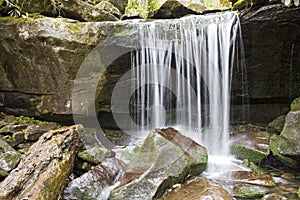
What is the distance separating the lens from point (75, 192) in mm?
2900

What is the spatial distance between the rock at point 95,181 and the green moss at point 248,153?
2.03 metres

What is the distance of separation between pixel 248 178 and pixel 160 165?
132 centimetres

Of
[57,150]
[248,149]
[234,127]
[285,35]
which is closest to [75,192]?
[57,150]

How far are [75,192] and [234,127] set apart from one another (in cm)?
371

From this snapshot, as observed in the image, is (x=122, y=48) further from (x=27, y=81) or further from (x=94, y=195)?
(x=94, y=195)

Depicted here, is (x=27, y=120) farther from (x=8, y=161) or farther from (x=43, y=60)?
(x=8, y=161)

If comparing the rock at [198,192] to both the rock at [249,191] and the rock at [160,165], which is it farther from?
the rock at [249,191]

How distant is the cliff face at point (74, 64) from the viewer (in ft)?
14.3

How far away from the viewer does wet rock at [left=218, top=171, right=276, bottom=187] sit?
331cm

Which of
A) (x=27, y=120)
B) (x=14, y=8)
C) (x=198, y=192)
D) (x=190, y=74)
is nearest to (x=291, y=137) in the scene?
(x=198, y=192)

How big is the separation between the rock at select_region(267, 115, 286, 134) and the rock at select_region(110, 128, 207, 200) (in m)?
1.93

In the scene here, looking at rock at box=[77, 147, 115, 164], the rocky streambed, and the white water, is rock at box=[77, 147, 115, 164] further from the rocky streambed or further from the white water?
the white water

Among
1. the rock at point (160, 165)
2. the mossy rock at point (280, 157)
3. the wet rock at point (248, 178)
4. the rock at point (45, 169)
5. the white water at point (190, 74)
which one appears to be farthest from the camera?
the white water at point (190, 74)

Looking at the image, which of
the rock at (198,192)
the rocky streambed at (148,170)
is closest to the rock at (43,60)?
the rocky streambed at (148,170)
